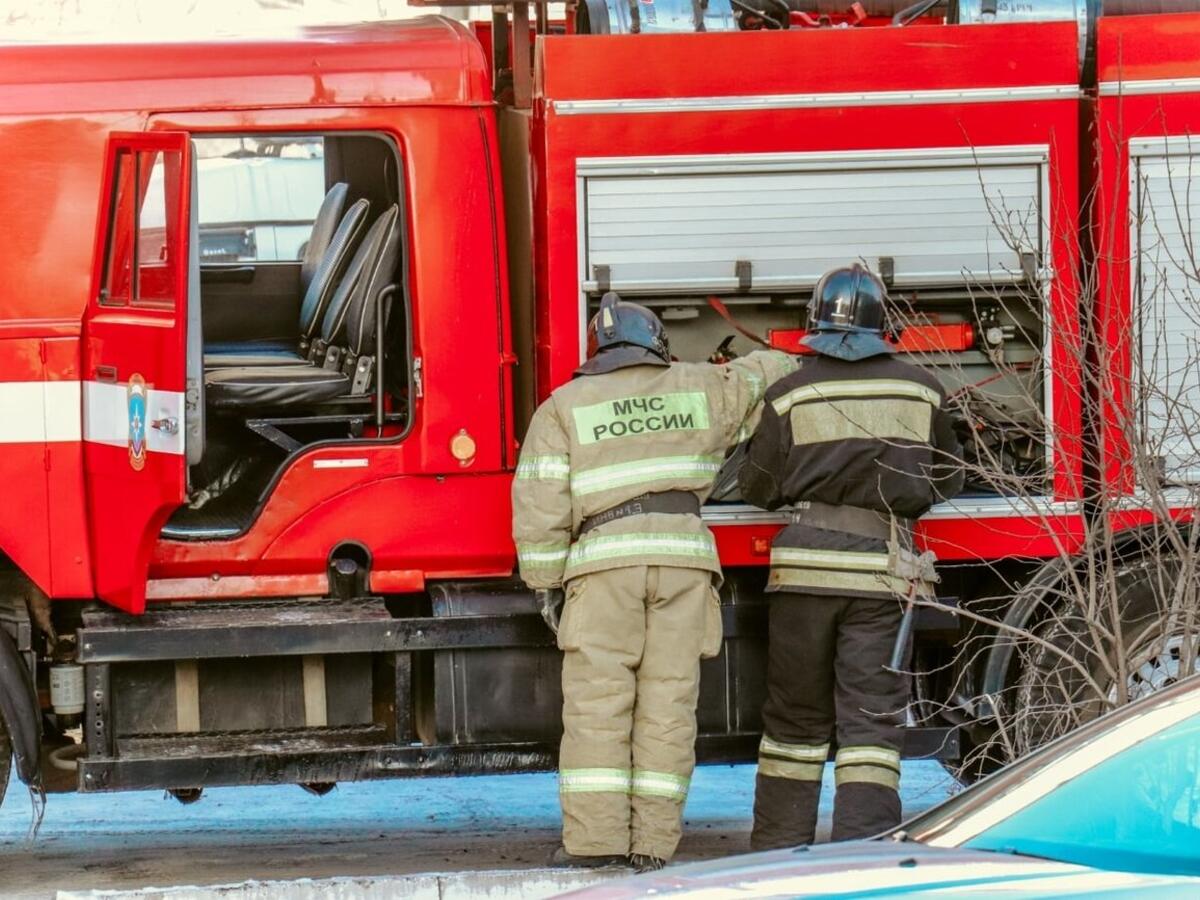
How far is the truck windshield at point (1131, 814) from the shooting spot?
2.90 metres

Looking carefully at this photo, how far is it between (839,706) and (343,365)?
6.07 ft

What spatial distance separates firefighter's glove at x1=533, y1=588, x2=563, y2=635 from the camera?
535 centimetres

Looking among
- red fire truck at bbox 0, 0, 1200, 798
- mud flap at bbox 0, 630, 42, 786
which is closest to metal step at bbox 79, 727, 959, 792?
red fire truck at bbox 0, 0, 1200, 798

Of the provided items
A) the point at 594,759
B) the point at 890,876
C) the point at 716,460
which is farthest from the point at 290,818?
the point at 890,876

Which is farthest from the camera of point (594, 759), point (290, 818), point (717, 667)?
point (290, 818)

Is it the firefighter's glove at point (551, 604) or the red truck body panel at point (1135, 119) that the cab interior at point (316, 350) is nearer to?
the firefighter's glove at point (551, 604)

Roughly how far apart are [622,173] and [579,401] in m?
0.71

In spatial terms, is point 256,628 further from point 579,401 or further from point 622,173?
point 622,173

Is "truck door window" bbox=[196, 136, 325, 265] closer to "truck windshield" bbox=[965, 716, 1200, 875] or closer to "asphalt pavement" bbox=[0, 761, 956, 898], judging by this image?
"asphalt pavement" bbox=[0, 761, 956, 898]

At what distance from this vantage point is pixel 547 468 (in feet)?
17.2

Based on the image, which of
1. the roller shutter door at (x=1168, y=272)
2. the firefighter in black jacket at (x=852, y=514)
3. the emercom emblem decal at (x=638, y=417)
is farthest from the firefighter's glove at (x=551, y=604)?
the roller shutter door at (x=1168, y=272)

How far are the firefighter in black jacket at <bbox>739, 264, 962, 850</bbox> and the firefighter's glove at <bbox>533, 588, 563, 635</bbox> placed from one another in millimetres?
633

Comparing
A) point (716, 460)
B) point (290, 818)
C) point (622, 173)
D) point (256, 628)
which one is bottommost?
point (290, 818)

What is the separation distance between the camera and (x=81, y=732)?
5.41 meters
